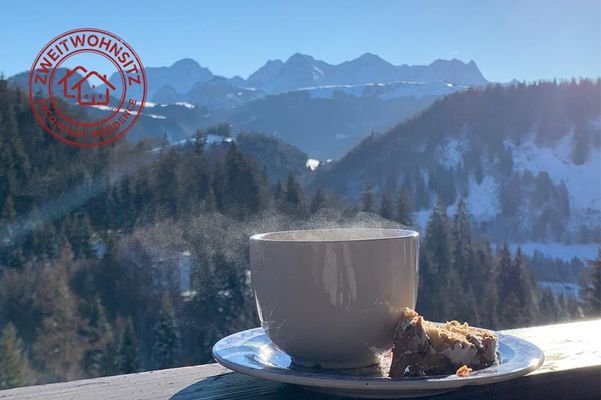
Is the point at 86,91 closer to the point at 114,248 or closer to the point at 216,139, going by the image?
the point at 114,248

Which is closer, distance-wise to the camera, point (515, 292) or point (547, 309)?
point (515, 292)

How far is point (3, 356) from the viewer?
2.14m

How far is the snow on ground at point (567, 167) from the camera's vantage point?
26.2ft

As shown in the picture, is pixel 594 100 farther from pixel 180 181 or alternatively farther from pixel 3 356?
pixel 3 356

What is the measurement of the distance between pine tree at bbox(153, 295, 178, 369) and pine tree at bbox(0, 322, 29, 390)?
485 millimetres

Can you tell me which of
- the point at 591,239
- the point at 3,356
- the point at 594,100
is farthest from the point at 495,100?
the point at 3,356

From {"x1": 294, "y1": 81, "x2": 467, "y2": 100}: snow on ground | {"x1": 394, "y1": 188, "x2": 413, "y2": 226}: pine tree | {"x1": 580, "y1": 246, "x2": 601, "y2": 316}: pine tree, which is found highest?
{"x1": 294, "y1": 81, "x2": 467, "y2": 100}: snow on ground

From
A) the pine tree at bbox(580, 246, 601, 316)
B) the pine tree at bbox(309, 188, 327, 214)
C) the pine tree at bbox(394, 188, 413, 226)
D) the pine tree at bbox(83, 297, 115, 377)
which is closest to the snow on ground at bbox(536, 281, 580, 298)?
the pine tree at bbox(580, 246, 601, 316)

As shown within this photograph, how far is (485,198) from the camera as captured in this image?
8914 millimetres

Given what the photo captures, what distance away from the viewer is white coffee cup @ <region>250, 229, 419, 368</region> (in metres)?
0.40

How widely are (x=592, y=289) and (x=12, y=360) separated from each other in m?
3.38

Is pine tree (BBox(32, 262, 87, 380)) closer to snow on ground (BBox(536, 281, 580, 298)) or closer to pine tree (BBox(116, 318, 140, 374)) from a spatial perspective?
pine tree (BBox(116, 318, 140, 374))

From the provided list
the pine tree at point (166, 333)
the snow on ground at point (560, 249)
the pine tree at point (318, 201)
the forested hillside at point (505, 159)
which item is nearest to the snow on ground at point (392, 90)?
the forested hillside at point (505, 159)

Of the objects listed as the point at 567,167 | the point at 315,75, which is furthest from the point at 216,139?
the point at 315,75
